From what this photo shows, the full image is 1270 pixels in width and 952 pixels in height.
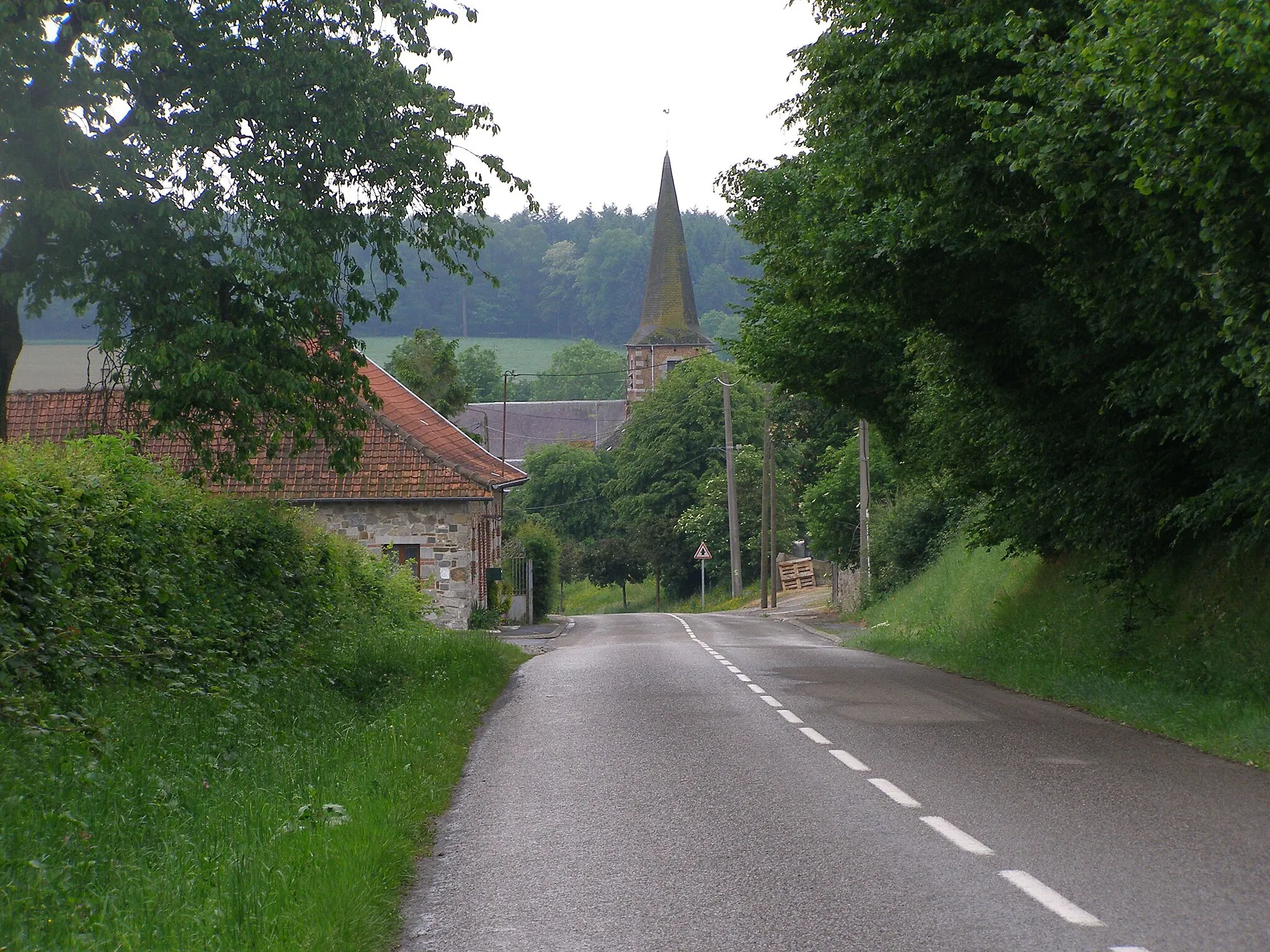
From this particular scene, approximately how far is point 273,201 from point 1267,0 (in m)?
10.8

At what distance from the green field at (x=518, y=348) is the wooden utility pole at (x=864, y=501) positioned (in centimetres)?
10501

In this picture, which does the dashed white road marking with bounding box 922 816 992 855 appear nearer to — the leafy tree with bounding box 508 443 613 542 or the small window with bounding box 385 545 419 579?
the small window with bounding box 385 545 419 579

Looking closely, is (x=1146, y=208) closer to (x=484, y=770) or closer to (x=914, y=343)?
(x=484, y=770)

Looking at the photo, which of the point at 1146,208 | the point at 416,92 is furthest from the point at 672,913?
the point at 416,92

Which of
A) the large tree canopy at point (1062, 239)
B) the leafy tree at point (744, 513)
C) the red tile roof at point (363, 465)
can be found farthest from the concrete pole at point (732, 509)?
the large tree canopy at point (1062, 239)

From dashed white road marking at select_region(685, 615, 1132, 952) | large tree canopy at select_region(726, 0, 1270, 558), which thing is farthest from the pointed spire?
dashed white road marking at select_region(685, 615, 1132, 952)

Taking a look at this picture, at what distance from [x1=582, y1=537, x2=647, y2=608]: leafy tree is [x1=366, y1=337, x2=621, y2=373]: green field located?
6855cm

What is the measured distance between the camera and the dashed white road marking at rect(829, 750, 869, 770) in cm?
965

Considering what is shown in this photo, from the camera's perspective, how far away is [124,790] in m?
7.45

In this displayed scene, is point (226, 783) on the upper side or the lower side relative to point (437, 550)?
lower

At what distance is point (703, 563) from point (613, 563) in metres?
10.7

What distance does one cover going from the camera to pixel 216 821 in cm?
700

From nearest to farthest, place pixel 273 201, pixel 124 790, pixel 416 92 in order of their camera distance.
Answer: pixel 124 790 < pixel 273 201 < pixel 416 92

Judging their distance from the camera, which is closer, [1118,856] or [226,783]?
[1118,856]
